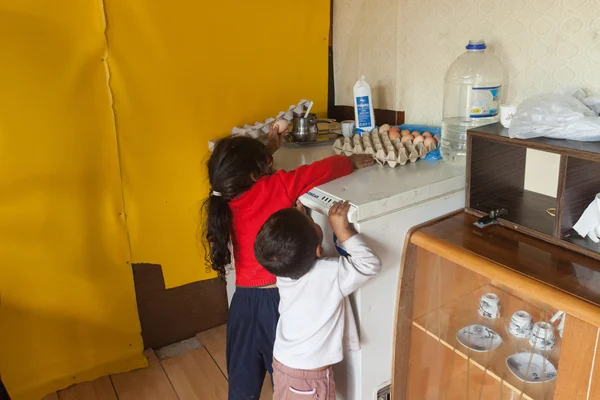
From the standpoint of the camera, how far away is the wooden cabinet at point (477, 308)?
92cm

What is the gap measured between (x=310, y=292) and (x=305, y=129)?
2.45 feet

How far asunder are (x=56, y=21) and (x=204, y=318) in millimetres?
1257

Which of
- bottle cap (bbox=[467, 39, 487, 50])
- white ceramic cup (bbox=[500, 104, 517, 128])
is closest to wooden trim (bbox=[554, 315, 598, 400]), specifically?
white ceramic cup (bbox=[500, 104, 517, 128])

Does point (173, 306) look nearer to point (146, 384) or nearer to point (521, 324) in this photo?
point (146, 384)

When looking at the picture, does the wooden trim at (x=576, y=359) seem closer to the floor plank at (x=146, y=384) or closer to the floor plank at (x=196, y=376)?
the floor plank at (x=196, y=376)

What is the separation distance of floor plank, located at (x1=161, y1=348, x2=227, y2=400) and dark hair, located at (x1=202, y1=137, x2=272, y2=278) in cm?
70

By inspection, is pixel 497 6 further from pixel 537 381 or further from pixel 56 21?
pixel 56 21

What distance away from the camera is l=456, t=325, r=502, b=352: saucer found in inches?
48.3

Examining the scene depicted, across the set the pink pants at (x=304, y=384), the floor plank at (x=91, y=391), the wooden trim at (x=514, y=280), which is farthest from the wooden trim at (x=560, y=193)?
the floor plank at (x=91, y=391)

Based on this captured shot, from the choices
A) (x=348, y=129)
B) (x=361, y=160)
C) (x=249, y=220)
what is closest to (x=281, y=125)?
(x=348, y=129)

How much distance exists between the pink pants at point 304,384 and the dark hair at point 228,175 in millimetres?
395

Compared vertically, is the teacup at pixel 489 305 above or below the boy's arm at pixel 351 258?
below

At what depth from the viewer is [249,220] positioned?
1361 mm

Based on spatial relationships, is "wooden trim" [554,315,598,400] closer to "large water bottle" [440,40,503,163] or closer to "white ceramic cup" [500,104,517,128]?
"white ceramic cup" [500,104,517,128]
